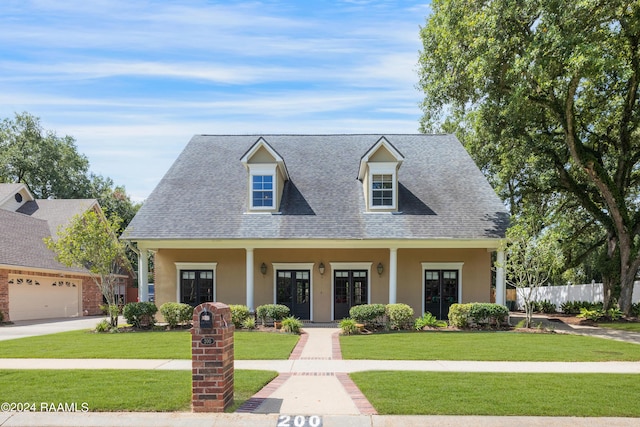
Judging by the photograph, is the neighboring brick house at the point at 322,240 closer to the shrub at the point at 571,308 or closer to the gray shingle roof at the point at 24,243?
the gray shingle roof at the point at 24,243

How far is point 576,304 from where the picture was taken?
26.6m

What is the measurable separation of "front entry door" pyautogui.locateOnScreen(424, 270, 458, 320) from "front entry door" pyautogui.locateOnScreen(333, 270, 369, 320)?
8.24 ft

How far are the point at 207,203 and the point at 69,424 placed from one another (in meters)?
14.4

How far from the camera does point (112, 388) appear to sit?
25.3ft

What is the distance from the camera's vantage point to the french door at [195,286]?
64.9ft

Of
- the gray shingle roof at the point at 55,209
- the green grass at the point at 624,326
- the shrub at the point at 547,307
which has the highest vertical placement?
the gray shingle roof at the point at 55,209

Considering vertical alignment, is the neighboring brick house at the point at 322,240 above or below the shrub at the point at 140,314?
above

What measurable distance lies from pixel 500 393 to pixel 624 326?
44.1 feet

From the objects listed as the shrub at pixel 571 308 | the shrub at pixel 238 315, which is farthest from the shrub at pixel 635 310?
the shrub at pixel 238 315

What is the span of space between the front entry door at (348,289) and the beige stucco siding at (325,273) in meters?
0.25

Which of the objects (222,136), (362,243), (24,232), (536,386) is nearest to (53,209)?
(24,232)

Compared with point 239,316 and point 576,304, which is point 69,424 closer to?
point 239,316

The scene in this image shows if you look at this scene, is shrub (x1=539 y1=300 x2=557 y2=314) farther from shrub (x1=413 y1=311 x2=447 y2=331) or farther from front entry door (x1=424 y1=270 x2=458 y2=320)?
shrub (x1=413 y1=311 x2=447 y2=331)

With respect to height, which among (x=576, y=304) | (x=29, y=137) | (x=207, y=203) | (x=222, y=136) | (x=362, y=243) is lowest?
(x=576, y=304)
